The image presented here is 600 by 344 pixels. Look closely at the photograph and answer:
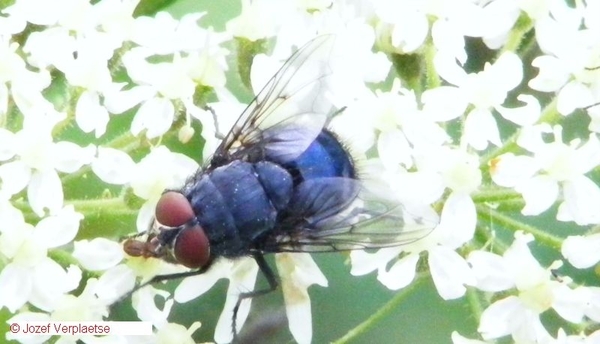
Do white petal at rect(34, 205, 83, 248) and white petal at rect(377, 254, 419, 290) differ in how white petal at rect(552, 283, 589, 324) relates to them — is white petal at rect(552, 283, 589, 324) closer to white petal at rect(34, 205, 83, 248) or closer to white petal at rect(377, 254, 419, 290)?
white petal at rect(377, 254, 419, 290)

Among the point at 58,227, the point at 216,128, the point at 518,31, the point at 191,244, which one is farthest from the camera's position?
the point at 518,31

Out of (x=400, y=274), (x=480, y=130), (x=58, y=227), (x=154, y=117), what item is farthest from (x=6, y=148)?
(x=480, y=130)

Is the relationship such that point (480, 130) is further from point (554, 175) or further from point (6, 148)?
point (6, 148)

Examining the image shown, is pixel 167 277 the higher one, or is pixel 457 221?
pixel 457 221

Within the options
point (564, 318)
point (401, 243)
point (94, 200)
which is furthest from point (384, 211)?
point (94, 200)

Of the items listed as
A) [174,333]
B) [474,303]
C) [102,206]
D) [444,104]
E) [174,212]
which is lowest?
[174,333]

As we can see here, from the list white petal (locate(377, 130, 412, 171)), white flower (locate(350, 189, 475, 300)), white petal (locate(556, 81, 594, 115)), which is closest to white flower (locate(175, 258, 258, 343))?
white flower (locate(350, 189, 475, 300))

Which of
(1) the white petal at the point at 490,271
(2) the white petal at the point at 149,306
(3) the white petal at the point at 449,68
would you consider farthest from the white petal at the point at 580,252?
(2) the white petal at the point at 149,306
